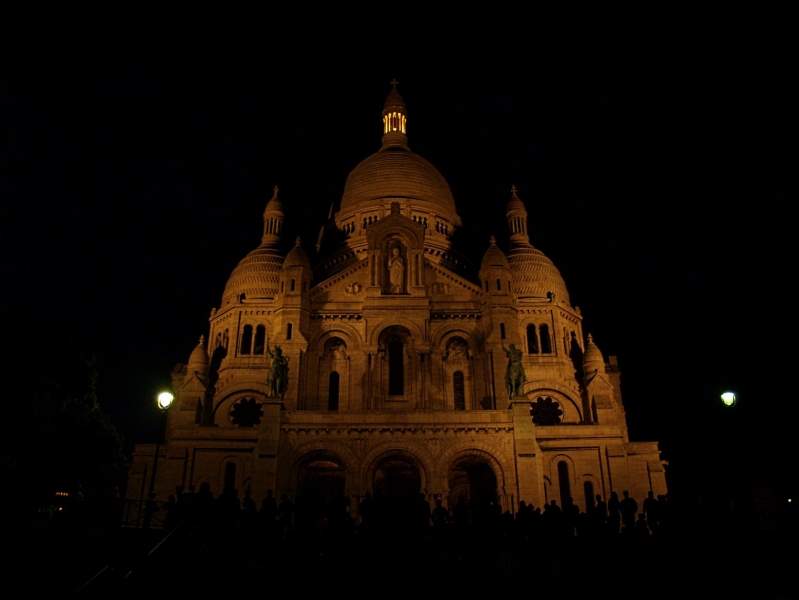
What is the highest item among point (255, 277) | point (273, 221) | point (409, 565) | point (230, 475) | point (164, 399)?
point (273, 221)

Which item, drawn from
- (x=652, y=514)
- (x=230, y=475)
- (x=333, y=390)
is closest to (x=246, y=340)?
(x=333, y=390)

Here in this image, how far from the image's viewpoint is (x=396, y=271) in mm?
43656

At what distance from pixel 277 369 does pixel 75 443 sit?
37.1 feet

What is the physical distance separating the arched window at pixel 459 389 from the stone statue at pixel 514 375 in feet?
14.7

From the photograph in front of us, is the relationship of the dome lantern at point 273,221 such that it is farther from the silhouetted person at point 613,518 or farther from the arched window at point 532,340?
the silhouetted person at point 613,518

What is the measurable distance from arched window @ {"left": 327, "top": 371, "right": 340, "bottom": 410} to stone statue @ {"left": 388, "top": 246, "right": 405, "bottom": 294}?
555cm

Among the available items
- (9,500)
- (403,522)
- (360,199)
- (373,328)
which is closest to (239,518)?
(403,522)

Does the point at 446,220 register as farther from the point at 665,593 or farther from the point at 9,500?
the point at 665,593

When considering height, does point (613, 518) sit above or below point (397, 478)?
below

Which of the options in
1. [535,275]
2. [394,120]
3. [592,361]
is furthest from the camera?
[394,120]

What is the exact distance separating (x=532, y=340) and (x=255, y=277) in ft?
63.0

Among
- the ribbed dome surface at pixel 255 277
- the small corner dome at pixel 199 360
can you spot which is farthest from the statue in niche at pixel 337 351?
the ribbed dome surface at pixel 255 277

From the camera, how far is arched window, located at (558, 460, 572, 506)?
39.6 meters

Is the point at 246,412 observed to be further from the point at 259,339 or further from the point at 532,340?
the point at 532,340
